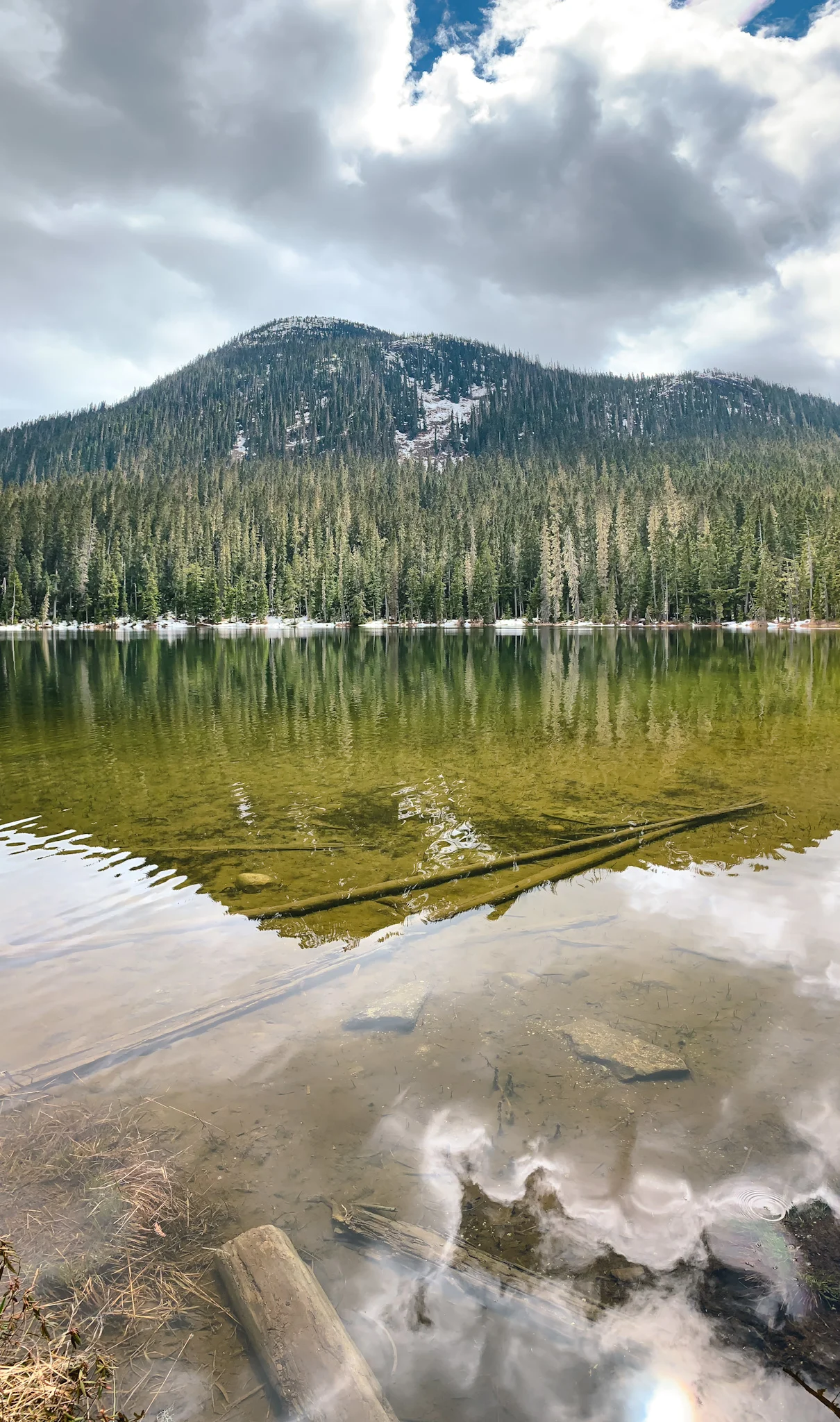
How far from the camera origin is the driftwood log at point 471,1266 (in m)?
3.43

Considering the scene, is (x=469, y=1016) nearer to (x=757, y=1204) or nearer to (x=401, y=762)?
(x=757, y=1204)

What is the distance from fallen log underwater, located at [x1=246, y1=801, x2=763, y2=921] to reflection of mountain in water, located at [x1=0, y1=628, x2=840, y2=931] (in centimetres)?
38

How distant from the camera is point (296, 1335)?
3203 millimetres

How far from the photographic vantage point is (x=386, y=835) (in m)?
10.8

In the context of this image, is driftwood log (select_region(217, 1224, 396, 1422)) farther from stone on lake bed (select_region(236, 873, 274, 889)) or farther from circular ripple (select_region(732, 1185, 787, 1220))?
stone on lake bed (select_region(236, 873, 274, 889))

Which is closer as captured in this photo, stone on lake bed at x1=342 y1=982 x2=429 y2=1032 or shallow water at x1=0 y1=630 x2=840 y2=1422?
shallow water at x1=0 y1=630 x2=840 y2=1422

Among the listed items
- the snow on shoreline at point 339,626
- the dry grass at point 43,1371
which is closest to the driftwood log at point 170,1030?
the dry grass at point 43,1371

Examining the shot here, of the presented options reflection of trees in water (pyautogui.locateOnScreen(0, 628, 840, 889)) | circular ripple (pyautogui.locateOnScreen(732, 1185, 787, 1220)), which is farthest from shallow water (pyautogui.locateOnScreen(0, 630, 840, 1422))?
reflection of trees in water (pyautogui.locateOnScreen(0, 628, 840, 889))

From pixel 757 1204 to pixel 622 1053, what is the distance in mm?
1504

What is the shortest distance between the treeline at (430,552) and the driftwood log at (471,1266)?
104840 millimetres

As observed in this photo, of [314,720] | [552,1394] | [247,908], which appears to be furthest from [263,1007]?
[314,720]

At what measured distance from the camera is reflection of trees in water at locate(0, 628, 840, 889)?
11852mm

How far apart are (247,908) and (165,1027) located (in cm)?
247

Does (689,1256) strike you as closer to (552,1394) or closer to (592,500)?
(552,1394)
